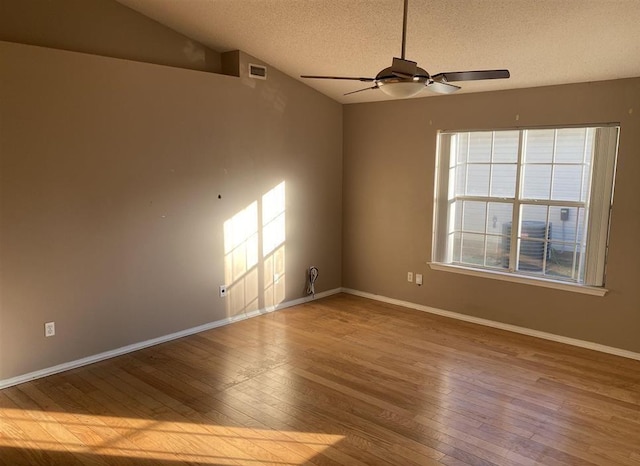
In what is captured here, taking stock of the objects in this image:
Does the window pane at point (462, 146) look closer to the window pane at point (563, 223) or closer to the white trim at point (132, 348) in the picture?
the window pane at point (563, 223)

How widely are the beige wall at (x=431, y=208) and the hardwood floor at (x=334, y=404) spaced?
13.3 inches

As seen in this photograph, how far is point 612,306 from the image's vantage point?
424 centimetres

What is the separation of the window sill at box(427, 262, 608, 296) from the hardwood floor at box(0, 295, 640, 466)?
531 millimetres

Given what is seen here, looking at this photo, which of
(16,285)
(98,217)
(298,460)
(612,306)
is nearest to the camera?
(298,460)

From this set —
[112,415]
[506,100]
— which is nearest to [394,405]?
[112,415]

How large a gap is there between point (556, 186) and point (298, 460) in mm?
3408

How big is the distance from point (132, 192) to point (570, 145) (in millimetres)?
3888

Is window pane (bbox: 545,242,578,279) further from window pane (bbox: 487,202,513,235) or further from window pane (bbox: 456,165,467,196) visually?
window pane (bbox: 456,165,467,196)

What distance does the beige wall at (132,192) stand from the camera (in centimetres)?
355

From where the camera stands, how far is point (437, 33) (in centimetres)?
372

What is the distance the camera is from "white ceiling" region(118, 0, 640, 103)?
128 inches

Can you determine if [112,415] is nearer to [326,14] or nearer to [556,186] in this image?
[326,14]

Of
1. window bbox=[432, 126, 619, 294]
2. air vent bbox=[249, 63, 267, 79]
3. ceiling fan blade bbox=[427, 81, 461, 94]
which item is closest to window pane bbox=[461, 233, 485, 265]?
window bbox=[432, 126, 619, 294]

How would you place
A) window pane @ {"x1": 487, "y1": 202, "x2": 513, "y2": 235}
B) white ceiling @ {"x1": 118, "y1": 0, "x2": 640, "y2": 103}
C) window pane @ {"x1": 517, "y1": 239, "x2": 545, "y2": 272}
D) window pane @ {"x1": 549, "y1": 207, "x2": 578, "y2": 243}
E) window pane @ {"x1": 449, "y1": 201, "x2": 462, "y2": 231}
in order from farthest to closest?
window pane @ {"x1": 449, "y1": 201, "x2": 462, "y2": 231} → window pane @ {"x1": 487, "y1": 202, "x2": 513, "y2": 235} → window pane @ {"x1": 517, "y1": 239, "x2": 545, "y2": 272} → window pane @ {"x1": 549, "y1": 207, "x2": 578, "y2": 243} → white ceiling @ {"x1": 118, "y1": 0, "x2": 640, "y2": 103}
